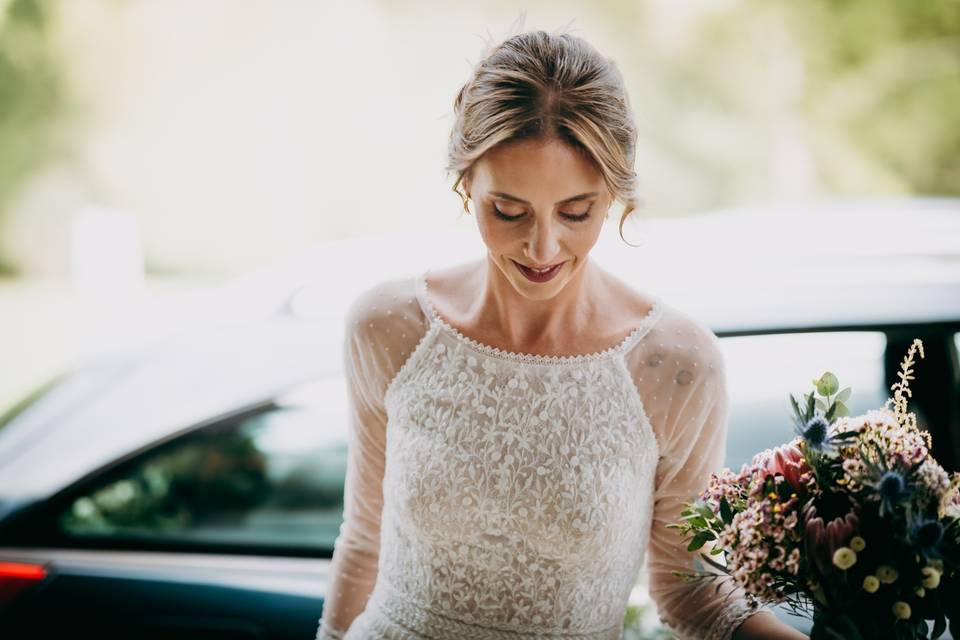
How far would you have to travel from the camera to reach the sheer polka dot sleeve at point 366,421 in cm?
171

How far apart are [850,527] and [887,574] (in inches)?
2.9

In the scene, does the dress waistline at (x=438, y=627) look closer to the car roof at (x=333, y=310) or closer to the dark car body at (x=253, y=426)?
the dark car body at (x=253, y=426)

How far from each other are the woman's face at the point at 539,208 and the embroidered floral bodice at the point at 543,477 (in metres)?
0.20

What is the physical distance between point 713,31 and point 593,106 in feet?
31.6

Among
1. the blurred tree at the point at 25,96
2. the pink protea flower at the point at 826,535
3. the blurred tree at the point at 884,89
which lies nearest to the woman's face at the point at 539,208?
the pink protea flower at the point at 826,535

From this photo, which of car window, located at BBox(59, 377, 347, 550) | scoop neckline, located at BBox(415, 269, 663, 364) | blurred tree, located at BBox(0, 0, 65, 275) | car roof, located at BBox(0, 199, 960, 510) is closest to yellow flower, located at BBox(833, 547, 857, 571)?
scoop neckline, located at BBox(415, 269, 663, 364)

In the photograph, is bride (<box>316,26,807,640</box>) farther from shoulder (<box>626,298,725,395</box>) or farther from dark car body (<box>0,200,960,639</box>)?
dark car body (<box>0,200,960,639</box>)

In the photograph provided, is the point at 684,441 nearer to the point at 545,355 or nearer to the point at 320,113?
the point at 545,355

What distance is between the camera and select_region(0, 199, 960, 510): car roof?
2250 millimetres

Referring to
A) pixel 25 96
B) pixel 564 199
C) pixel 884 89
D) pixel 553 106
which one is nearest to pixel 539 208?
pixel 564 199

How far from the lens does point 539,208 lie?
1465 millimetres

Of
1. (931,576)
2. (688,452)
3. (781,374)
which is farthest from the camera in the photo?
A: (781,374)

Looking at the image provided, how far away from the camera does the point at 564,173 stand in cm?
146

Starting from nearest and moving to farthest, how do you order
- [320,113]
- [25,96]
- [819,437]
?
[819,437] < [320,113] < [25,96]
